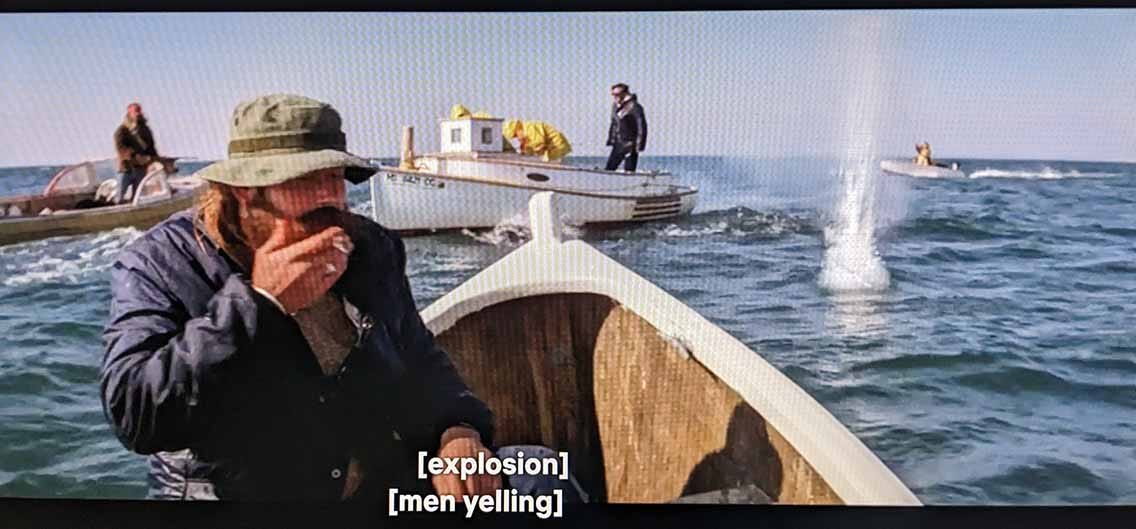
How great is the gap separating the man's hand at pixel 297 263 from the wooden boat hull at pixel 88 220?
7.8 inches

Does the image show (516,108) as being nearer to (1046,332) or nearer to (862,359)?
(862,359)

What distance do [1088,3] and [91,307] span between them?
1.91 meters

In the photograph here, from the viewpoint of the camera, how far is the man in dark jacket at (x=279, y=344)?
6.29 feet

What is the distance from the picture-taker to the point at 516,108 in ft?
6.75

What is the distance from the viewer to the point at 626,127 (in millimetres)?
2061

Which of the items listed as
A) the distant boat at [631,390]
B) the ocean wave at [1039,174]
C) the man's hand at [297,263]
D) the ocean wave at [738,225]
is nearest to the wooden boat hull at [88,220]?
the man's hand at [297,263]

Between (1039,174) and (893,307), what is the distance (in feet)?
1.23

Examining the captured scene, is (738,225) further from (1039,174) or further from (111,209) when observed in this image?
(111,209)

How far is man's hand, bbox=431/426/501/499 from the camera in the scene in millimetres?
2072

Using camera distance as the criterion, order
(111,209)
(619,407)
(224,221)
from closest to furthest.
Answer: (224,221) < (111,209) < (619,407)

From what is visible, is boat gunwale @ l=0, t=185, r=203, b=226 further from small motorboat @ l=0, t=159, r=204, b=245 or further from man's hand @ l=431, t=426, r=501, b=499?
man's hand @ l=431, t=426, r=501, b=499

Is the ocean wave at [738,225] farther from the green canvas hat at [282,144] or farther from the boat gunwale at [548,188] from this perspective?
the green canvas hat at [282,144]

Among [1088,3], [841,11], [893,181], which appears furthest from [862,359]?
[1088,3]

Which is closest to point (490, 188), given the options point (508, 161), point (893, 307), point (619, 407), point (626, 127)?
point (508, 161)
